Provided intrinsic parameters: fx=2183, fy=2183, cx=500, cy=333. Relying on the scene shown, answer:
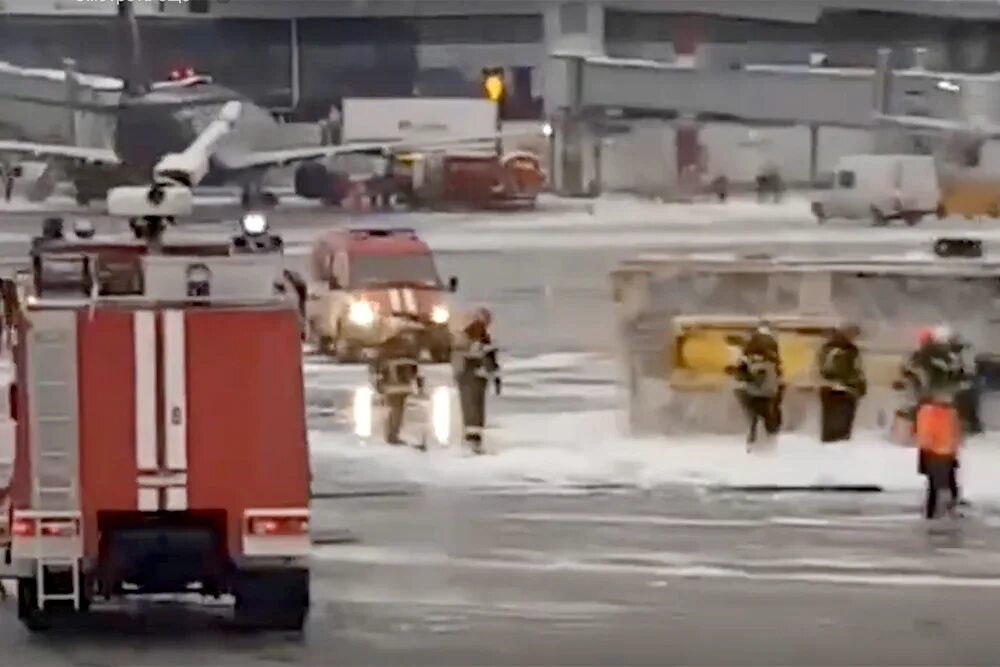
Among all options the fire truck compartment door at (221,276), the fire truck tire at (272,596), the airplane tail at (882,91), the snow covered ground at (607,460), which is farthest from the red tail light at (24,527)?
the airplane tail at (882,91)

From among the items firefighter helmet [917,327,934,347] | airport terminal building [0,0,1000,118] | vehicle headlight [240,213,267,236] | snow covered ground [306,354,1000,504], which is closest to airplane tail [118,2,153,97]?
airport terminal building [0,0,1000,118]

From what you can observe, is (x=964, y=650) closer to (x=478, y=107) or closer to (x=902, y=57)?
(x=478, y=107)

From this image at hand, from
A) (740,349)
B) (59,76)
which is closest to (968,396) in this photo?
(740,349)

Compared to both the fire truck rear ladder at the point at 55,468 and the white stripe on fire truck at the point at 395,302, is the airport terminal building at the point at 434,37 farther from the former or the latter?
the fire truck rear ladder at the point at 55,468

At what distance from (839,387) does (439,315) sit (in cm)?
784

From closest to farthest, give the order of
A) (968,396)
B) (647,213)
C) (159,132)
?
1. (968,396)
2. (647,213)
3. (159,132)

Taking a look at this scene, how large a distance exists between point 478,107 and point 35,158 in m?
13.1

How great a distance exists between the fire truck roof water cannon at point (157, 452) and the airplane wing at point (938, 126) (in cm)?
5893

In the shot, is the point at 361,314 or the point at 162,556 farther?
the point at 361,314

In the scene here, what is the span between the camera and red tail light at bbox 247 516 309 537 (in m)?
13.0

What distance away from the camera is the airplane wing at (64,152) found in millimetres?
60625

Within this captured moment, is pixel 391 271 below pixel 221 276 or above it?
below

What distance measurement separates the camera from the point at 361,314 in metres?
28.2

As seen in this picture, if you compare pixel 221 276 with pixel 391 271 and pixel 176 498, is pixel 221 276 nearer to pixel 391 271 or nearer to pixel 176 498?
pixel 176 498
